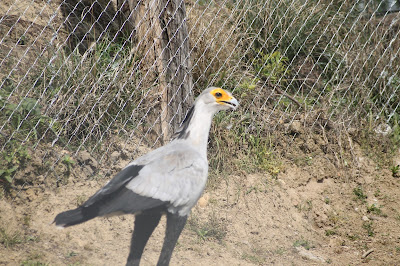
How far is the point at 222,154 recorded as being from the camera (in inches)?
194

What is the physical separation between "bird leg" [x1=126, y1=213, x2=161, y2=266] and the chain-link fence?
1.28 metres

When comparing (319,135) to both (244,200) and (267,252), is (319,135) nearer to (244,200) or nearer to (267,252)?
(244,200)

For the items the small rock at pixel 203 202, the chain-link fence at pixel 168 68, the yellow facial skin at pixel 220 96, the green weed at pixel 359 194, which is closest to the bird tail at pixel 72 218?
the chain-link fence at pixel 168 68

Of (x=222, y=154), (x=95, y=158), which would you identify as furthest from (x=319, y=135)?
(x=95, y=158)

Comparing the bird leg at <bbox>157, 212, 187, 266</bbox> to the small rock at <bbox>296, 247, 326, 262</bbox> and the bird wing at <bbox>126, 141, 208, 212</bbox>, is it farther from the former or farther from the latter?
the small rock at <bbox>296, 247, 326, 262</bbox>

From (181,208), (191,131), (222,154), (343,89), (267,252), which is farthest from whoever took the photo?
(343,89)

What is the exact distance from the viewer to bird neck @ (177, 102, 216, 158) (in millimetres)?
3525

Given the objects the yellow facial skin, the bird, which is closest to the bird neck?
the bird

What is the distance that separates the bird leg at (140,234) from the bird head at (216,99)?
3.16ft

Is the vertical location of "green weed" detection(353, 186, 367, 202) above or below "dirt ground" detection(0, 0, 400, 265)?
above

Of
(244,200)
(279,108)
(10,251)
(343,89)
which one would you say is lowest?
(10,251)

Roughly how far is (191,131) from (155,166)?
454 mm

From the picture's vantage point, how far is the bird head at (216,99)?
12.0ft

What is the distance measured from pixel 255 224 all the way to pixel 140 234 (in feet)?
5.04
